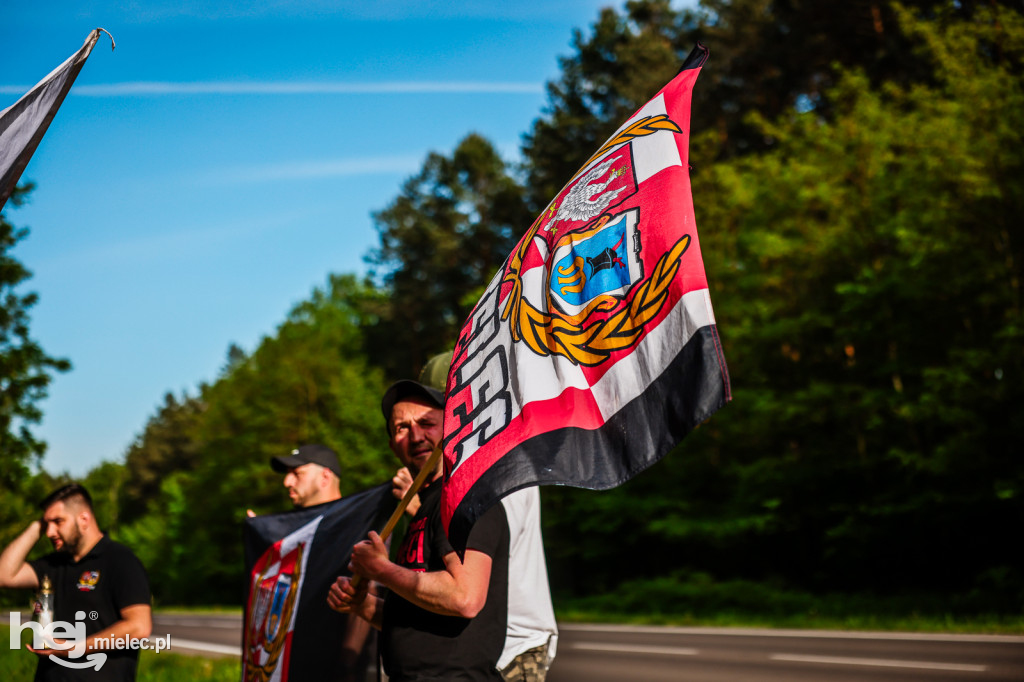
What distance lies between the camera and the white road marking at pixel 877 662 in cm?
998

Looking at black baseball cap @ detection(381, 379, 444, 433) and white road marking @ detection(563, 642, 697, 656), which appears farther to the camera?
white road marking @ detection(563, 642, 697, 656)

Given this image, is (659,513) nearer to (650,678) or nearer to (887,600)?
(887,600)

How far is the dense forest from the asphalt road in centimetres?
405

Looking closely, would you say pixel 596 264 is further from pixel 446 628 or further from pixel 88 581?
pixel 88 581

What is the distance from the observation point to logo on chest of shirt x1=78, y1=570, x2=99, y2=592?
4340 mm

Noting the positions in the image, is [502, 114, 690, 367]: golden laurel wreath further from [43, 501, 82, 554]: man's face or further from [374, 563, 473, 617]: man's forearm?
[43, 501, 82, 554]: man's face

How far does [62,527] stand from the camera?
4.42 m

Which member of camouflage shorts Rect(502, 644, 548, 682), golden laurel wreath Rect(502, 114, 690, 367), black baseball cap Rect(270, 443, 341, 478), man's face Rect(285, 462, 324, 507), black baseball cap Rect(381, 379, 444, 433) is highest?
golden laurel wreath Rect(502, 114, 690, 367)

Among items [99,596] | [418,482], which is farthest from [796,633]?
[418,482]

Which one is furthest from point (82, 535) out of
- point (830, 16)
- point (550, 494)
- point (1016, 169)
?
point (830, 16)

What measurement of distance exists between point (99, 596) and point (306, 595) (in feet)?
3.54

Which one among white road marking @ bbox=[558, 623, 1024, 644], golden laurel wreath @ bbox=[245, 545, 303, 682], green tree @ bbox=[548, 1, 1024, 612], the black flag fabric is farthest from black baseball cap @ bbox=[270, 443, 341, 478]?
green tree @ bbox=[548, 1, 1024, 612]

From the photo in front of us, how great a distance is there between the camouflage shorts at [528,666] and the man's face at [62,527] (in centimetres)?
238

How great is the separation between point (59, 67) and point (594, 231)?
2.24 m
